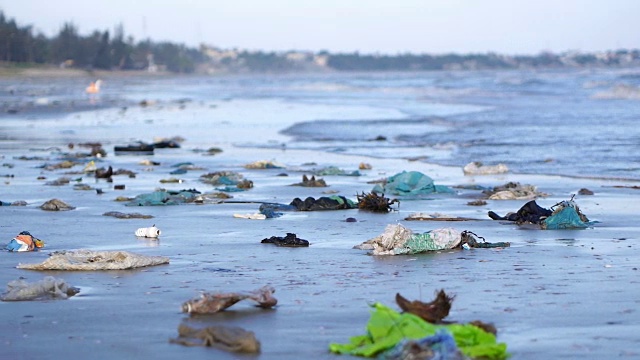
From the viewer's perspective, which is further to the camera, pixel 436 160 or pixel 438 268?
pixel 436 160

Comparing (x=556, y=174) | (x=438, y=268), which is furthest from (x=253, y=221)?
(x=556, y=174)

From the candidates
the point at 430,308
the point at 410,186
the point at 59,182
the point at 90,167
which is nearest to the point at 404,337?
the point at 430,308

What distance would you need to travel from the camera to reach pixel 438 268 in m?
9.50

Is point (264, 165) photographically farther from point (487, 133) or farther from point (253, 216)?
point (487, 133)

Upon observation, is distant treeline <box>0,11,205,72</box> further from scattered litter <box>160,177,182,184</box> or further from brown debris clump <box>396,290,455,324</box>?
brown debris clump <box>396,290,455,324</box>

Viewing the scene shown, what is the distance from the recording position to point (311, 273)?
9266mm

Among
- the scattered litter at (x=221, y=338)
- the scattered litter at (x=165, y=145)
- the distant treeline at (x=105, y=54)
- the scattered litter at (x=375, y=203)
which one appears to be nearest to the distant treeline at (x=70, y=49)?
the distant treeline at (x=105, y=54)

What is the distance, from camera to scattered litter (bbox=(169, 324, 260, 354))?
21.1 feet

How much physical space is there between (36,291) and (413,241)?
366cm

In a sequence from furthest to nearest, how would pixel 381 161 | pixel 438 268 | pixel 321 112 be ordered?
pixel 321 112 → pixel 381 161 → pixel 438 268

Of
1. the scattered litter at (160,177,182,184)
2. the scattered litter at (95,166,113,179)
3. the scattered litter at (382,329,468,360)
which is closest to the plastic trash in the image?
the scattered litter at (382,329,468,360)

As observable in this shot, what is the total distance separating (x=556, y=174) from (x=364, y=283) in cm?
1090

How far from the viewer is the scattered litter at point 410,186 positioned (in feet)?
51.8

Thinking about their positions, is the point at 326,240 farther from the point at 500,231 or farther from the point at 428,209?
the point at 428,209
